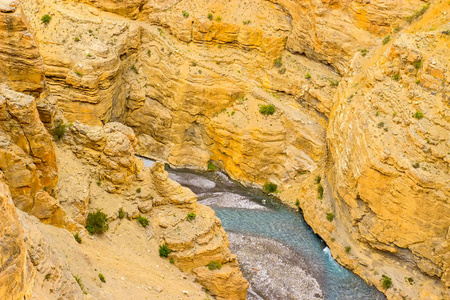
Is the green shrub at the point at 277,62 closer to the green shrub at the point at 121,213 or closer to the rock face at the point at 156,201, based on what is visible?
the rock face at the point at 156,201

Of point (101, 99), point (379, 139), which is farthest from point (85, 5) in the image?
point (379, 139)

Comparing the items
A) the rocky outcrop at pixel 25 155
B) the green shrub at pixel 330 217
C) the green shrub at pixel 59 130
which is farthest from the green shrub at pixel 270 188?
the rocky outcrop at pixel 25 155

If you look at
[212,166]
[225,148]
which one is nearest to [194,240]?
[225,148]

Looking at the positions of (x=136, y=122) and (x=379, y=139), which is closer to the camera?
(x=379, y=139)

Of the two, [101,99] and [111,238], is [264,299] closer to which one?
[111,238]

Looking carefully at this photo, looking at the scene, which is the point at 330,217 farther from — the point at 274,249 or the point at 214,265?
the point at 214,265

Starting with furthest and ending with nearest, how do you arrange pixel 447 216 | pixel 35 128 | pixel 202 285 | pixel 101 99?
1. pixel 101 99
2. pixel 447 216
3. pixel 202 285
4. pixel 35 128
